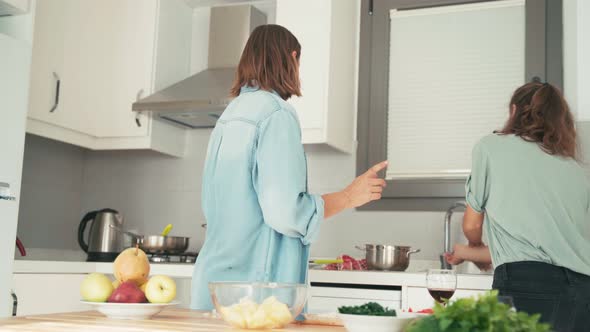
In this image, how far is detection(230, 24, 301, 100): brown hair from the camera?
199cm

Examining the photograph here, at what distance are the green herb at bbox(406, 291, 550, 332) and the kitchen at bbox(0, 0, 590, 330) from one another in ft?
6.12

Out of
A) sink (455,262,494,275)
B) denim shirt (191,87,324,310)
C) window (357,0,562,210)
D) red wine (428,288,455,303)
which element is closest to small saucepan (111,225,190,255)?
window (357,0,562,210)

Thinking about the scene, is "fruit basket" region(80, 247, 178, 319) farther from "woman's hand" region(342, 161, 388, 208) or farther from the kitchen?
the kitchen

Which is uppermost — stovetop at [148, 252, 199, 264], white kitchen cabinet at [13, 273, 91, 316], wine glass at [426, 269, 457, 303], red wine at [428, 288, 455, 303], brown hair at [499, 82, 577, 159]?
brown hair at [499, 82, 577, 159]

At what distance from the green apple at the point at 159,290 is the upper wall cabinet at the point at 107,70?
2216mm

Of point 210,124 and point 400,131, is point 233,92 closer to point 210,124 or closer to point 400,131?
point 400,131

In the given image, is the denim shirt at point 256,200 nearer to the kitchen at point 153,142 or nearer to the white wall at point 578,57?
the kitchen at point 153,142

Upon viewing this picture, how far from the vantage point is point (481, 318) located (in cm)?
89

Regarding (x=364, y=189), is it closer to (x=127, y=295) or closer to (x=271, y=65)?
(x=271, y=65)

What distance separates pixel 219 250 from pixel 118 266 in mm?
432

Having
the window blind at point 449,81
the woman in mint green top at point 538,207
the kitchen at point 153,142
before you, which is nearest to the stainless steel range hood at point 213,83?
the kitchen at point 153,142

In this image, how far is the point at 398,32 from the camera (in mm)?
3658

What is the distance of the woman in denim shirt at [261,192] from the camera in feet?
5.76

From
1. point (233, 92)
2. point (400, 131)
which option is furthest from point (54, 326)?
point (400, 131)
